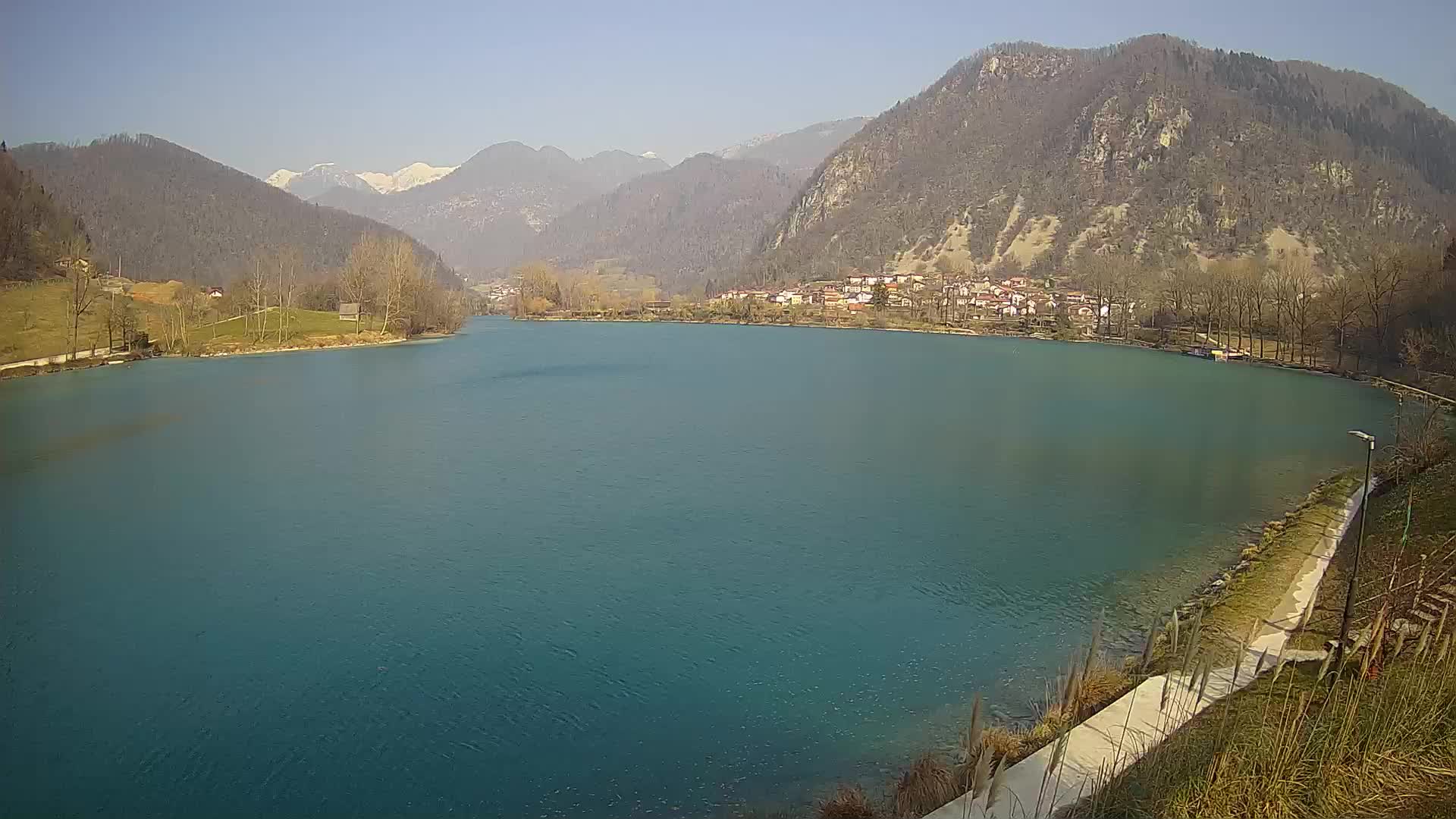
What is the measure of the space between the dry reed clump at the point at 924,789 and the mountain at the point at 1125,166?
117m

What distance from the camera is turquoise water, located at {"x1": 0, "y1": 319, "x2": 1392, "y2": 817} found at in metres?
9.14

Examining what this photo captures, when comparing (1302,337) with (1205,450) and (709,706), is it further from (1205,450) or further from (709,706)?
(709,706)

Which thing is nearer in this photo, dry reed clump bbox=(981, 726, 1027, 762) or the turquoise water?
dry reed clump bbox=(981, 726, 1027, 762)

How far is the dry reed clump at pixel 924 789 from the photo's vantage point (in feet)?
25.2

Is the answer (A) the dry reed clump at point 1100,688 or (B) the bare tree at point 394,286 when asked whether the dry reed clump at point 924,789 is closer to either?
(A) the dry reed clump at point 1100,688

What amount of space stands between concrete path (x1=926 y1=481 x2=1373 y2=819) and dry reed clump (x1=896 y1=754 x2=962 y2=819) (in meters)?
0.29

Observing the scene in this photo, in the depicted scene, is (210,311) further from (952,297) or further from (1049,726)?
(952,297)

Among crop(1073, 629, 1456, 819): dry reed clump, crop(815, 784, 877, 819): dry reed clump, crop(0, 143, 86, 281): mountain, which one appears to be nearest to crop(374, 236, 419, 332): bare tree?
crop(0, 143, 86, 281): mountain

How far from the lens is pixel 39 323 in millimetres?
42719

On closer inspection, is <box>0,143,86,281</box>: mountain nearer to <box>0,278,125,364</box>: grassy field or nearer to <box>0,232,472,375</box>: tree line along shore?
<box>0,232,472,375</box>: tree line along shore

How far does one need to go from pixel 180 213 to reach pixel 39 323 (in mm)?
95882

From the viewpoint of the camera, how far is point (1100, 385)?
4319 cm

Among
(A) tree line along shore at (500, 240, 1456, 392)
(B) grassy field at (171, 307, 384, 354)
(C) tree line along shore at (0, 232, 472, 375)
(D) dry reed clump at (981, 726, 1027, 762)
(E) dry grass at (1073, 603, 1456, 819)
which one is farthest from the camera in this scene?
(B) grassy field at (171, 307, 384, 354)

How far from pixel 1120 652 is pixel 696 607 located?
5.87m
